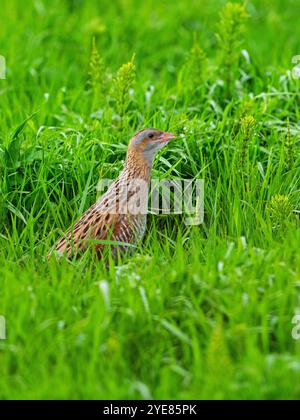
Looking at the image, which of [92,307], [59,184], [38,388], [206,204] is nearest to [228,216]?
[206,204]

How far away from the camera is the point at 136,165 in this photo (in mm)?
6766

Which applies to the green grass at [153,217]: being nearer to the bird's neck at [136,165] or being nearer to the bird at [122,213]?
the bird at [122,213]

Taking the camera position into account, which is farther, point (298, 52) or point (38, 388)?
point (298, 52)

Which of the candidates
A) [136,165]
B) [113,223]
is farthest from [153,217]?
[113,223]

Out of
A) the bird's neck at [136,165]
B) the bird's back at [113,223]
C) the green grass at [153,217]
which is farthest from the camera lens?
the bird's neck at [136,165]

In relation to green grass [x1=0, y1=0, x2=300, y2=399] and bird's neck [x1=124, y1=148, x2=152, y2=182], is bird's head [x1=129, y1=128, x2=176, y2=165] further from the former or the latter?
green grass [x1=0, y1=0, x2=300, y2=399]

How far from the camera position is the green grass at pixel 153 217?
16.4 feet

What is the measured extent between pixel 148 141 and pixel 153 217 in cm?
54

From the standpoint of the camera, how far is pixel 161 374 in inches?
196

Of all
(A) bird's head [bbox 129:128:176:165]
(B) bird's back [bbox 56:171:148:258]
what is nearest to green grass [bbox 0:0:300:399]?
(B) bird's back [bbox 56:171:148:258]

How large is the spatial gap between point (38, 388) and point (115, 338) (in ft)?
1.67

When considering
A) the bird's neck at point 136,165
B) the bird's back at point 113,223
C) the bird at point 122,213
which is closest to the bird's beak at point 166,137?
the bird at point 122,213
